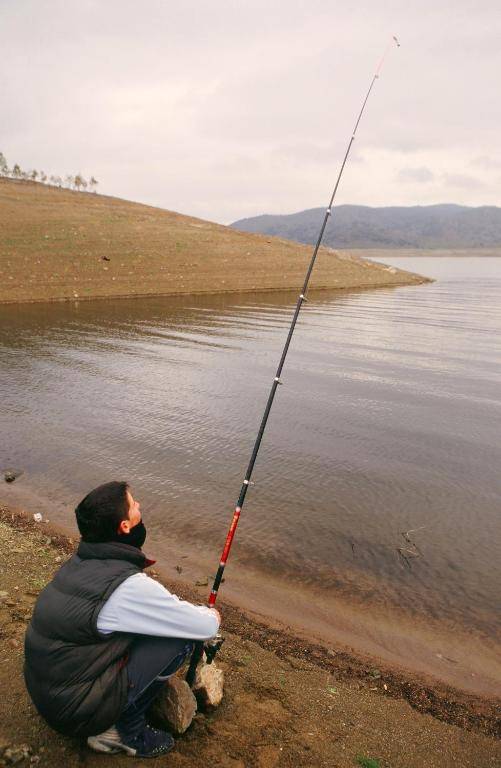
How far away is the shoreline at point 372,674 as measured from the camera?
158 inches

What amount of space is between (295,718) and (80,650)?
1704 millimetres

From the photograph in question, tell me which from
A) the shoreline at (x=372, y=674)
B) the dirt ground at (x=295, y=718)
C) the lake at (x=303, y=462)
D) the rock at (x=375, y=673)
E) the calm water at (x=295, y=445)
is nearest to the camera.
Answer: the dirt ground at (x=295, y=718)

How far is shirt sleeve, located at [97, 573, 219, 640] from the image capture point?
9.73 ft

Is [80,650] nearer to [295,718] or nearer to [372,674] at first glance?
[295,718]

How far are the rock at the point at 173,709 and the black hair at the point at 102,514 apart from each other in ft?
3.69

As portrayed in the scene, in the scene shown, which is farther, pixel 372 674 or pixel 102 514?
pixel 372 674

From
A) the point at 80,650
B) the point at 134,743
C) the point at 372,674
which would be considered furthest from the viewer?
the point at 372,674

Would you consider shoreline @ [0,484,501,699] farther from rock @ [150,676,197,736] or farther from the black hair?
the black hair

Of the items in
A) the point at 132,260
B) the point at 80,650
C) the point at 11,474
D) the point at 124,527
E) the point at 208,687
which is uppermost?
the point at 132,260

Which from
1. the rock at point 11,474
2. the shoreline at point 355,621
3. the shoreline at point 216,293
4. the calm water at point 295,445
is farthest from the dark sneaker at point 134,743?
the shoreline at point 216,293

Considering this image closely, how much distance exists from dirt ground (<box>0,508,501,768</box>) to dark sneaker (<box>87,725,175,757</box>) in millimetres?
53

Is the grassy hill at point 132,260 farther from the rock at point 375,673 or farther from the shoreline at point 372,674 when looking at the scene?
the rock at point 375,673

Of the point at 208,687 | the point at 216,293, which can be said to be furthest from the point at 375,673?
the point at 216,293

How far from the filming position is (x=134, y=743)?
3.25 m
